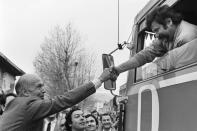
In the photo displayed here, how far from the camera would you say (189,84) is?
2.01 metres

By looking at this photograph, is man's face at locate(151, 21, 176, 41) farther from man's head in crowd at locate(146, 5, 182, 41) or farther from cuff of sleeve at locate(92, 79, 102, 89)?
cuff of sleeve at locate(92, 79, 102, 89)

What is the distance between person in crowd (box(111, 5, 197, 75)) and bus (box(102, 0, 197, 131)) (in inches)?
2.4

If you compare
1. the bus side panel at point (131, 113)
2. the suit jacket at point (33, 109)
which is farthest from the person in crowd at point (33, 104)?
the bus side panel at point (131, 113)

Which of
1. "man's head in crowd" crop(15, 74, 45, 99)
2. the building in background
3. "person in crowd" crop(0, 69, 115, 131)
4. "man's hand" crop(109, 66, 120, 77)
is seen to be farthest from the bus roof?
the building in background

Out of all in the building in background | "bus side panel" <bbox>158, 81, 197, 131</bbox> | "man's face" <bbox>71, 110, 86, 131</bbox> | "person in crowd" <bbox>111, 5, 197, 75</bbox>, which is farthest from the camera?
the building in background

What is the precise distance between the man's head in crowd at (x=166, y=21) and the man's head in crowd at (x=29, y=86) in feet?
3.68

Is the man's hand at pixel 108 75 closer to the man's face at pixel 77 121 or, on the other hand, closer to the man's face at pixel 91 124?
the man's face at pixel 77 121

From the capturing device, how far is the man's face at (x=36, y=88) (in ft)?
9.02

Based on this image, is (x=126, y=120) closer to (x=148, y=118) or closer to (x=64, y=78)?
(x=148, y=118)

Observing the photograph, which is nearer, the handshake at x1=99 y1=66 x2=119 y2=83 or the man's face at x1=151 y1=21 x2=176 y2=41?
the man's face at x1=151 y1=21 x2=176 y2=41

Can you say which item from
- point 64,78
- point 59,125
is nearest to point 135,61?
point 59,125

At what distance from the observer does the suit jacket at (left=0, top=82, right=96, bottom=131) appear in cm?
251

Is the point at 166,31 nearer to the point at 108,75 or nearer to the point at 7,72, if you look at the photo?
the point at 108,75

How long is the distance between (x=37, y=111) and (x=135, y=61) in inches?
37.8
